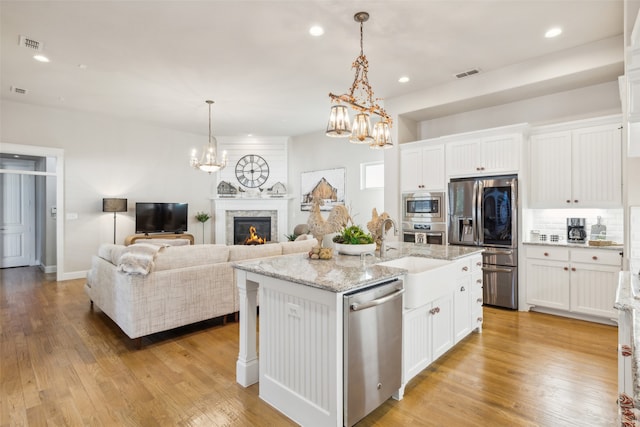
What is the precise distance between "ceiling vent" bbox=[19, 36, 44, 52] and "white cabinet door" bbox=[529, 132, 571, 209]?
19.4 ft

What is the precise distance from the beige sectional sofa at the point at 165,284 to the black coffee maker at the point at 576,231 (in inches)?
144

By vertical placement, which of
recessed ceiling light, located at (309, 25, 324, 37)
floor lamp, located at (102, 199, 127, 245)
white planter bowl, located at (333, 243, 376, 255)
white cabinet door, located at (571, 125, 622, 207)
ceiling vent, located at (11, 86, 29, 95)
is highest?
ceiling vent, located at (11, 86, 29, 95)

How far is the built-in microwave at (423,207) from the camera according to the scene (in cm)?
487

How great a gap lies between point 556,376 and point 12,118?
8.19 m

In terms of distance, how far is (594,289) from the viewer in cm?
370

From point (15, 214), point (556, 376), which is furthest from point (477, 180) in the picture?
point (15, 214)

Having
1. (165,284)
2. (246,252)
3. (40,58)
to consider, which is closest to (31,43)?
Result: (40,58)

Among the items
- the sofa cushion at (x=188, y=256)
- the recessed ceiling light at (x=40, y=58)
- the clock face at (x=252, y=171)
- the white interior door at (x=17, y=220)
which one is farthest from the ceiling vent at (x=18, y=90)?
Result: the sofa cushion at (x=188, y=256)

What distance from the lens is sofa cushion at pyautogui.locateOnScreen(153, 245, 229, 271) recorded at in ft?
10.6

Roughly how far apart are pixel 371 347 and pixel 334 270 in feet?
1.70

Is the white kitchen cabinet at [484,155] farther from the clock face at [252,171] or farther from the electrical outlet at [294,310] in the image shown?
the clock face at [252,171]

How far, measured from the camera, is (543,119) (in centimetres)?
447

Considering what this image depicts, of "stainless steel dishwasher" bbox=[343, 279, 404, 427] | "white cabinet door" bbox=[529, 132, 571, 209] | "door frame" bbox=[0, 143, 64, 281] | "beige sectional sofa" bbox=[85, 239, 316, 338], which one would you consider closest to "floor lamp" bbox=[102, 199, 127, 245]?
"door frame" bbox=[0, 143, 64, 281]

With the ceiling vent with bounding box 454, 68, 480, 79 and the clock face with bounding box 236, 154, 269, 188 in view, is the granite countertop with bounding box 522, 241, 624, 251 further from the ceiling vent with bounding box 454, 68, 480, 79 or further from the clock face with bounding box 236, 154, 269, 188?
the clock face with bounding box 236, 154, 269, 188
